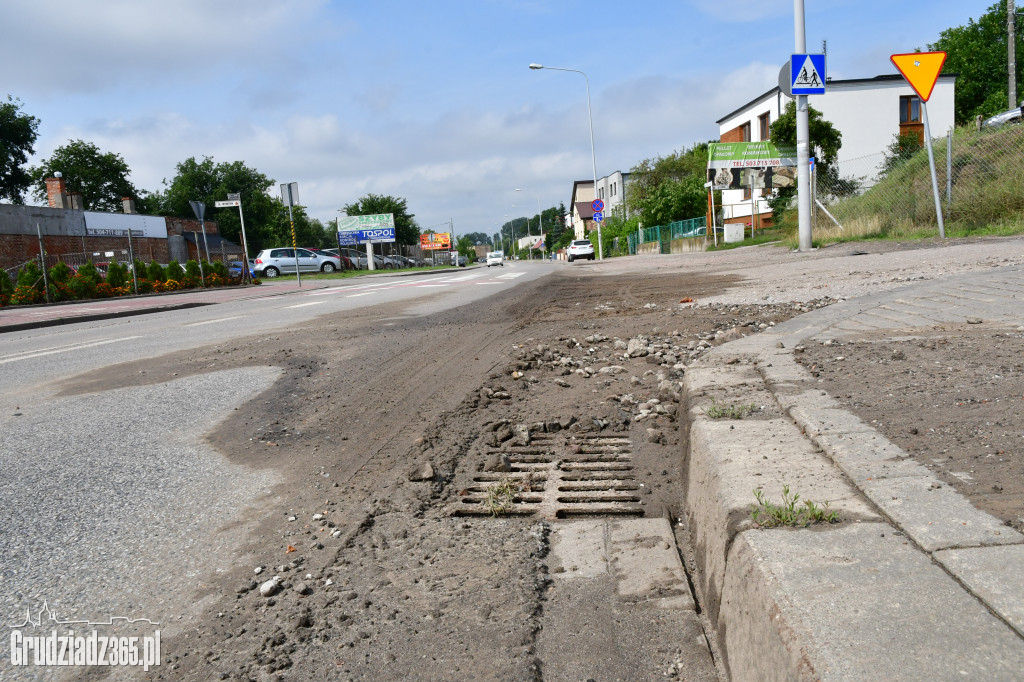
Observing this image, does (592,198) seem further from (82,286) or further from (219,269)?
A: (82,286)

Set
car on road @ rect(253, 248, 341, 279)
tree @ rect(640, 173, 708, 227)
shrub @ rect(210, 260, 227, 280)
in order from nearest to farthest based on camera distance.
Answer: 1. shrub @ rect(210, 260, 227, 280)
2. car on road @ rect(253, 248, 341, 279)
3. tree @ rect(640, 173, 708, 227)

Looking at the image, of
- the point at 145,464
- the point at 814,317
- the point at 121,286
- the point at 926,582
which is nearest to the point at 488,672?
the point at 926,582

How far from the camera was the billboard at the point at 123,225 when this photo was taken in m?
41.4

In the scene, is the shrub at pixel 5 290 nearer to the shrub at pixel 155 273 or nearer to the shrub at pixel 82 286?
the shrub at pixel 82 286

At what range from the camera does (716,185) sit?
32.2 m

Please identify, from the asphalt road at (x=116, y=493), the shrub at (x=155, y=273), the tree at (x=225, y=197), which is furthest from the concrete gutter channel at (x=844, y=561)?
the tree at (x=225, y=197)

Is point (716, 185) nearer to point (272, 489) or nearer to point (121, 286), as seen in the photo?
point (121, 286)

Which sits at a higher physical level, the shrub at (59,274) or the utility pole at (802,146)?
the utility pole at (802,146)

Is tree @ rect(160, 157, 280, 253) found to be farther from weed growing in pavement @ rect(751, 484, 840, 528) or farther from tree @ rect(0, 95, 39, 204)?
weed growing in pavement @ rect(751, 484, 840, 528)

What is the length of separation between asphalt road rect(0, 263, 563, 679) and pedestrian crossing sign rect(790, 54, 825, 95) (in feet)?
44.4

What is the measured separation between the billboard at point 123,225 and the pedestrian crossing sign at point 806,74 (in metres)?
34.5

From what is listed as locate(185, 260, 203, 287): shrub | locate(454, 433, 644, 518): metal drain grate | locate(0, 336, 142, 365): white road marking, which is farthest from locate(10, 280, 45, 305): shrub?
locate(454, 433, 644, 518): metal drain grate

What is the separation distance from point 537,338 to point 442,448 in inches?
126

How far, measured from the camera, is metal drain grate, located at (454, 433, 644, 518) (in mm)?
2883
